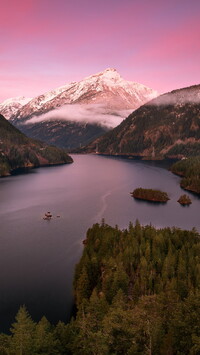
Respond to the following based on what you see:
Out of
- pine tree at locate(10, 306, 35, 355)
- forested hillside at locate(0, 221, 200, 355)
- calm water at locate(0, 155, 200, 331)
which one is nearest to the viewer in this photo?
pine tree at locate(10, 306, 35, 355)

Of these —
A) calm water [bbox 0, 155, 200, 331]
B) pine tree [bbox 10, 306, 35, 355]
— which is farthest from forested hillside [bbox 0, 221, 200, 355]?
calm water [bbox 0, 155, 200, 331]

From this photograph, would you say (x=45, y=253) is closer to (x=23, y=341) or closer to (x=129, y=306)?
(x=129, y=306)

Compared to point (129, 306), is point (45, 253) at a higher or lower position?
lower

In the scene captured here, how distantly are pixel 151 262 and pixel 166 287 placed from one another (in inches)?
666

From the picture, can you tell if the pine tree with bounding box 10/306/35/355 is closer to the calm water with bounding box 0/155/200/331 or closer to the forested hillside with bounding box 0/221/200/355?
the forested hillside with bounding box 0/221/200/355

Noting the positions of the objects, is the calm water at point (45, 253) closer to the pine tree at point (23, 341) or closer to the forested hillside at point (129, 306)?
the forested hillside at point (129, 306)

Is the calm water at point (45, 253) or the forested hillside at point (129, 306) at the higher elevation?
the forested hillside at point (129, 306)

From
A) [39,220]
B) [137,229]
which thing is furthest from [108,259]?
[39,220]

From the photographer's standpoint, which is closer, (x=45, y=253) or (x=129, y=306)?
(x=129, y=306)

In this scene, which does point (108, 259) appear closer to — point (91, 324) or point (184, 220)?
point (91, 324)

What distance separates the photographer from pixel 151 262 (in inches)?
4031

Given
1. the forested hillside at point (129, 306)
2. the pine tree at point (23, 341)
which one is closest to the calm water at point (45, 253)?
the forested hillside at point (129, 306)

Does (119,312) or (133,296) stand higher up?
(119,312)

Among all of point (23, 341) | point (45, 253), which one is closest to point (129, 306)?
point (23, 341)
